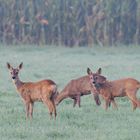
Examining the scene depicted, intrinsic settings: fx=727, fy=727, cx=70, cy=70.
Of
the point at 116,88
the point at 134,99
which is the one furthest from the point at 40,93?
the point at 134,99

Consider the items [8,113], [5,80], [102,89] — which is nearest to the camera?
[8,113]

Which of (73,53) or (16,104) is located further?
(73,53)

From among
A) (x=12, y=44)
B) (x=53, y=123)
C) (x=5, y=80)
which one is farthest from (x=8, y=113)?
(x=12, y=44)

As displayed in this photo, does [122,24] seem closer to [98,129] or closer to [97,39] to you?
[97,39]

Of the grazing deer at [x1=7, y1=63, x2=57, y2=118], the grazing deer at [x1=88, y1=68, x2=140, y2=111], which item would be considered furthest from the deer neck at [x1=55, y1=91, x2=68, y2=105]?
the grazing deer at [x1=7, y1=63, x2=57, y2=118]

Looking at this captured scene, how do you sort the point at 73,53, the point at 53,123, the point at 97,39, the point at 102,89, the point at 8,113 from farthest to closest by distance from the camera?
1. the point at 97,39
2. the point at 73,53
3. the point at 102,89
4. the point at 8,113
5. the point at 53,123

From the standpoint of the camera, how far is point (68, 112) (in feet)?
38.7

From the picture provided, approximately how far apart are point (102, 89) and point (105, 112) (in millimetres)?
993

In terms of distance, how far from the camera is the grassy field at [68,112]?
974 centimetres

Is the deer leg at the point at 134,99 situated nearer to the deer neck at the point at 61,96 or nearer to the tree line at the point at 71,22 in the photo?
the deer neck at the point at 61,96

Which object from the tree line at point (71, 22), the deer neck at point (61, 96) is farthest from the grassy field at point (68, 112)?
the tree line at point (71, 22)

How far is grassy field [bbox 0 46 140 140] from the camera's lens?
9.74 meters

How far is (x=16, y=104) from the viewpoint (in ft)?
42.4

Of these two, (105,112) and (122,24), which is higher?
(122,24)
